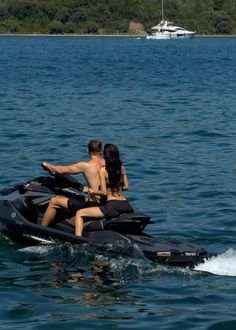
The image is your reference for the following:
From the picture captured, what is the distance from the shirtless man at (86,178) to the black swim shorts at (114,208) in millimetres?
284

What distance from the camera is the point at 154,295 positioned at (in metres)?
10.4

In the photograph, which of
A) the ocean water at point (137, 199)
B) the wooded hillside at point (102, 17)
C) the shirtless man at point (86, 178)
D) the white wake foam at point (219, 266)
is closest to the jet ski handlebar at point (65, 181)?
the shirtless man at point (86, 178)

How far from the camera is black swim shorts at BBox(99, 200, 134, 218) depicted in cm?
1159

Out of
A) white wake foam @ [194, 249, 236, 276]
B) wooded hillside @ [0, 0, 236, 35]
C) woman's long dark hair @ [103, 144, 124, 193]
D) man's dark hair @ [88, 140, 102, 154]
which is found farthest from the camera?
wooded hillside @ [0, 0, 236, 35]

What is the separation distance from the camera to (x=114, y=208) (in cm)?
1160

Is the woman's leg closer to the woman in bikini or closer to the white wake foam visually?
the woman in bikini

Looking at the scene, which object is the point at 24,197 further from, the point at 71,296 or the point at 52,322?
the point at 52,322

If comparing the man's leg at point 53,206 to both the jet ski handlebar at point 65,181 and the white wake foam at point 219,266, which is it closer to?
the jet ski handlebar at point 65,181

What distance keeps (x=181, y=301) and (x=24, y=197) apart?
3.15 m

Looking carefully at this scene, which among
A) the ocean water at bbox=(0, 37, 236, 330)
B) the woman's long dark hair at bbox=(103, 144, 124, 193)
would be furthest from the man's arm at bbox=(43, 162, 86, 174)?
the ocean water at bbox=(0, 37, 236, 330)

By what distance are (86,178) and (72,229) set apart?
0.65 m

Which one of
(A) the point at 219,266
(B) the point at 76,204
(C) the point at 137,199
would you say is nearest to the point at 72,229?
(B) the point at 76,204

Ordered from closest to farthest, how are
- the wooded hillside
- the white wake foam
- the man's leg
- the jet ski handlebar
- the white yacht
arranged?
the white wake foam, the man's leg, the jet ski handlebar, the white yacht, the wooded hillside

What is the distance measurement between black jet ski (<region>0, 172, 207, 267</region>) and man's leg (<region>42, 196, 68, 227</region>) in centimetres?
13
